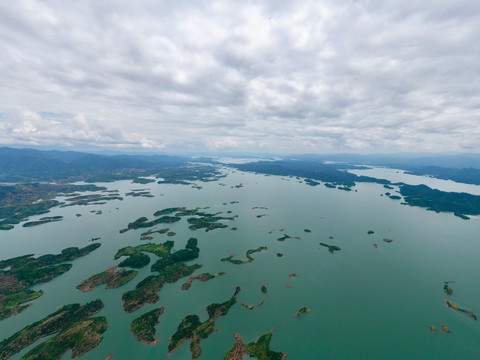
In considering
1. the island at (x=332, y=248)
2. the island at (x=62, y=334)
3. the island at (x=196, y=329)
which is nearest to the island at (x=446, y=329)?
the island at (x=332, y=248)

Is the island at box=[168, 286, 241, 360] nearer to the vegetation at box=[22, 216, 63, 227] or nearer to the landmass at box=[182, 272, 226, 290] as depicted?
the landmass at box=[182, 272, 226, 290]

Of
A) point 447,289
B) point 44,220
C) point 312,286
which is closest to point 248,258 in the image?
point 312,286

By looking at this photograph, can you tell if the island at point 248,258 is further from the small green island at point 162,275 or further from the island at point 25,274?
the island at point 25,274

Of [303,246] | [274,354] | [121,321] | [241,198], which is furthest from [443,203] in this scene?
[121,321]

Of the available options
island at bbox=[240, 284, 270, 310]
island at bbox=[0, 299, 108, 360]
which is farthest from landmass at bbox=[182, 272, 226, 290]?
island at bbox=[0, 299, 108, 360]

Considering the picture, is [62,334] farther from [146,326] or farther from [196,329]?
[196,329]

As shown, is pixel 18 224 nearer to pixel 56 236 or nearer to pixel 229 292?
pixel 56 236

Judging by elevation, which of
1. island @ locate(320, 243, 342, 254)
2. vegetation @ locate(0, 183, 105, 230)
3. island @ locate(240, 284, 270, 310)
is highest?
island @ locate(320, 243, 342, 254)
